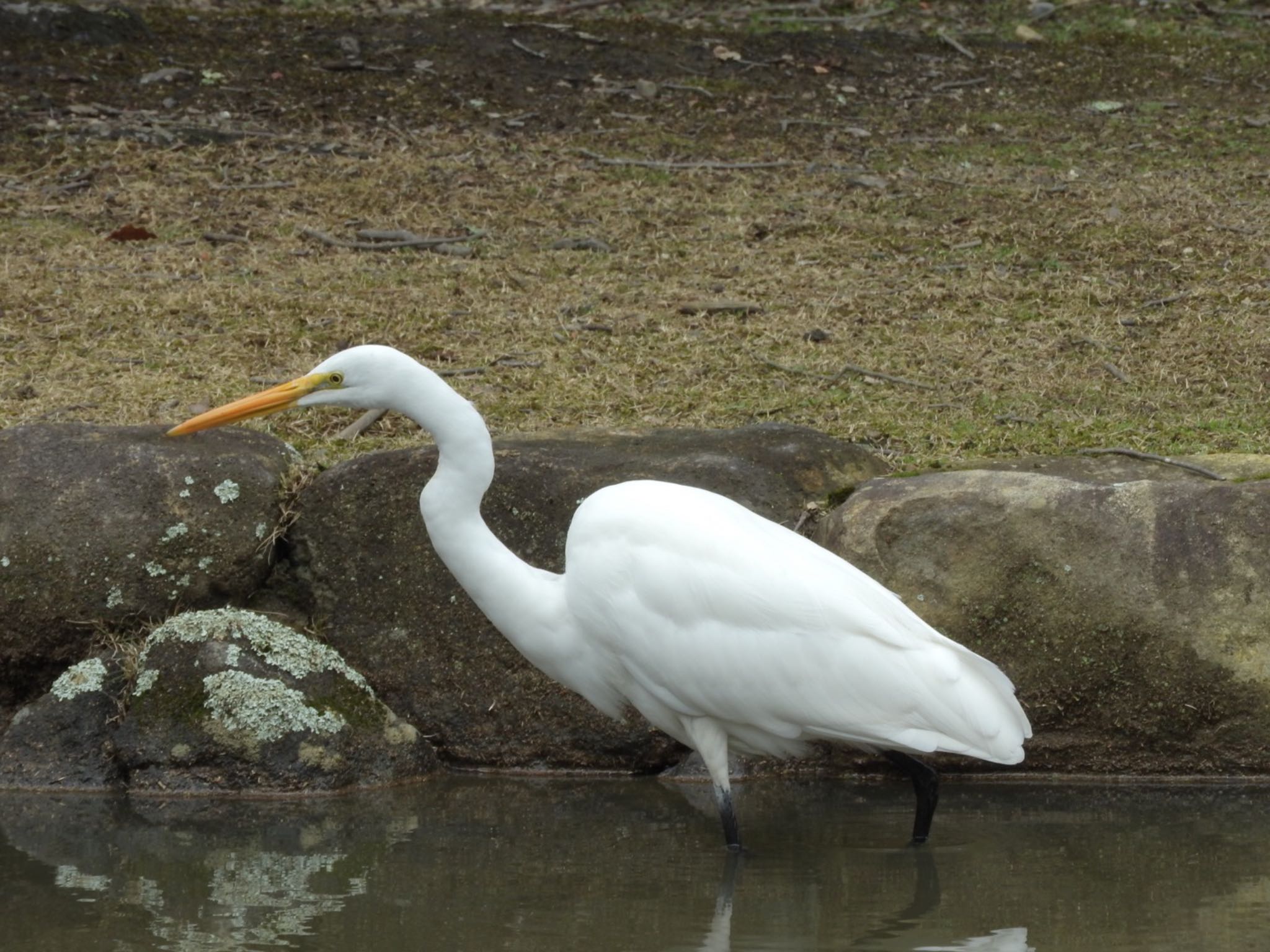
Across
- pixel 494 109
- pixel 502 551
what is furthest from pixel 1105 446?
pixel 494 109

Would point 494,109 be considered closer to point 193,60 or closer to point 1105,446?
point 193,60

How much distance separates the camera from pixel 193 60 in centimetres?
1098

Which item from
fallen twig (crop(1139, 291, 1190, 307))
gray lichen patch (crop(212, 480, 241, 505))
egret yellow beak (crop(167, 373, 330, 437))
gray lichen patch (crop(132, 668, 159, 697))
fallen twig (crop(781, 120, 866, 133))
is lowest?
gray lichen patch (crop(132, 668, 159, 697))

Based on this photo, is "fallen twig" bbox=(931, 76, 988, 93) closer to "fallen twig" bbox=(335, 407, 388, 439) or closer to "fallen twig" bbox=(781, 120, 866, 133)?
"fallen twig" bbox=(781, 120, 866, 133)

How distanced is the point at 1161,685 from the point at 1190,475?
36.3 inches

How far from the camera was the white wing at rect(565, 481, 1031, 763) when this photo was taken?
161 inches

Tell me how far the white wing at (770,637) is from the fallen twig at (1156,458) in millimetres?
1350

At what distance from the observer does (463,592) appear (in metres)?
5.01

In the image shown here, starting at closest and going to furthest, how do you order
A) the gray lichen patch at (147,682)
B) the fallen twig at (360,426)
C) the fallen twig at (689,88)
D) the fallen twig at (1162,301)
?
the gray lichen patch at (147,682) → the fallen twig at (360,426) → the fallen twig at (1162,301) → the fallen twig at (689,88)

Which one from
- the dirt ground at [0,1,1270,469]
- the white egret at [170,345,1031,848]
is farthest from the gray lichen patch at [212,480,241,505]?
the dirt ground at [0,1,1270,469]

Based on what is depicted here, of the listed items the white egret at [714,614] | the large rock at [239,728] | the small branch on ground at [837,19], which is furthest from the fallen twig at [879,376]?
the small branch on ground at [837,19]

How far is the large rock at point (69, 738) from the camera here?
4703 mm

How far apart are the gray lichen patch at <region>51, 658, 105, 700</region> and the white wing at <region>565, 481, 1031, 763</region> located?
148cm

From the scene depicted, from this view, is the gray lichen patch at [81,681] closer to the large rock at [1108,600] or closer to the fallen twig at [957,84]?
the large rock at [1108,600]
